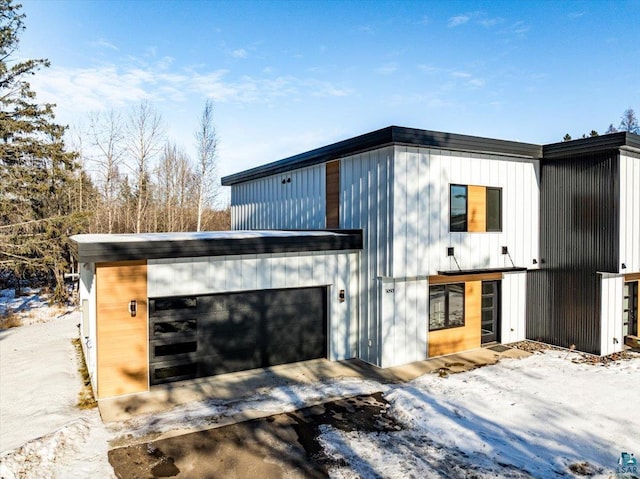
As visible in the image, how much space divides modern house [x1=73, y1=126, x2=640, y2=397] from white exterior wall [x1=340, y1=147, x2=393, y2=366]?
0.12 ft

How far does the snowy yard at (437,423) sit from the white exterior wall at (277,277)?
1.44 m

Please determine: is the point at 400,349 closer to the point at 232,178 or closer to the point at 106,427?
the point at 106,427

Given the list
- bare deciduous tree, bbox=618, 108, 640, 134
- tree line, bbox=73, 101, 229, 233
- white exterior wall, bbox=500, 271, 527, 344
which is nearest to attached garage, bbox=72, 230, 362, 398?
white exterior wall, bbox=500, 271, 527, 344

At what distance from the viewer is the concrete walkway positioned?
253 inches

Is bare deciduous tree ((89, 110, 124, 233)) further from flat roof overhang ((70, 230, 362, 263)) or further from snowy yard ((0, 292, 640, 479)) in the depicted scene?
flat roof overhang ((70, 230, 362, 263))

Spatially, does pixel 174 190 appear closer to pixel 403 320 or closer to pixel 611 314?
pixel 403 320

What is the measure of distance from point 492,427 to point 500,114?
18.3 metres

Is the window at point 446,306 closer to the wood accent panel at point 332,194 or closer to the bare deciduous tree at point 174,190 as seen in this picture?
the wood accent panel at point 332,194

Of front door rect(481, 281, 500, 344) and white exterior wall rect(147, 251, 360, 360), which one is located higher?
white exterior wall rect(147, 251, 360, 360)

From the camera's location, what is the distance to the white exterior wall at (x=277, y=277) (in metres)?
7.16

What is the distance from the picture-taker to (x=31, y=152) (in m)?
15.5

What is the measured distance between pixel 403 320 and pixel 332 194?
3.46 m

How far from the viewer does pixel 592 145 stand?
350 inches

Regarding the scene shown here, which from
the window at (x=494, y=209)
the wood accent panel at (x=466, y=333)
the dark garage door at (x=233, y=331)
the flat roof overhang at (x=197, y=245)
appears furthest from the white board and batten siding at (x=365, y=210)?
the window at (x=494, y=209)
